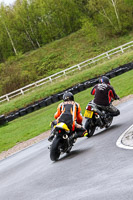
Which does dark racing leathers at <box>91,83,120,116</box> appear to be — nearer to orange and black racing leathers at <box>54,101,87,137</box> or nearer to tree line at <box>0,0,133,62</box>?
orange and black racing leathers at <box>54,101,87,137</box>

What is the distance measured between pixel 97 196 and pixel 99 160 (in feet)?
8.54

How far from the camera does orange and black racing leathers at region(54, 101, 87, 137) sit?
32.8 feet

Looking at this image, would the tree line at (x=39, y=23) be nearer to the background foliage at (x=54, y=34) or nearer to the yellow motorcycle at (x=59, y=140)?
the background foliage at (x=54, y=34)

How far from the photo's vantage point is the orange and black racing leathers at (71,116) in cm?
1000

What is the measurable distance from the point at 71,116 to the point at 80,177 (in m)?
3.27

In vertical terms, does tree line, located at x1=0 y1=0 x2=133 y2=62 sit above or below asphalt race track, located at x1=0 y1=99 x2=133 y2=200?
above

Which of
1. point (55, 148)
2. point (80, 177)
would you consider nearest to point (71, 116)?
point (55, 148)

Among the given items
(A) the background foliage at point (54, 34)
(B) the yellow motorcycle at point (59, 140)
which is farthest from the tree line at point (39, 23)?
(B) the yellow motorcycle at point (59, 140)

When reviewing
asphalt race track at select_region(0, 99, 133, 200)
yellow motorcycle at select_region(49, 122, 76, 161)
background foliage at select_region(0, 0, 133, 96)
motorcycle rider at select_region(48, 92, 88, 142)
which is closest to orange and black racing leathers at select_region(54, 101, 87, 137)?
motorcycle rider at select_region(48, 92, 88, 142)

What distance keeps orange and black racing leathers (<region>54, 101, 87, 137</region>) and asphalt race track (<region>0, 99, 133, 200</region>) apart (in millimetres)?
580

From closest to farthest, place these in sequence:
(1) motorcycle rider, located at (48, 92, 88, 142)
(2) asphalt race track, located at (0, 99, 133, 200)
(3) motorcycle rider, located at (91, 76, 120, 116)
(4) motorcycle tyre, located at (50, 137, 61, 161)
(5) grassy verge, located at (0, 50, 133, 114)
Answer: (2) asphalt race track, located at (0, 99, 133, 200) → (4) motorcycle tyre, located at (50, 137, 61, 161) → (1) motorcycle rider, located at (48, 92, 88, 142) → (3) motorcycle rider, located at (91, 76, 120, 116) → (5) grassy verge, located at (0, 50, 133, 114)

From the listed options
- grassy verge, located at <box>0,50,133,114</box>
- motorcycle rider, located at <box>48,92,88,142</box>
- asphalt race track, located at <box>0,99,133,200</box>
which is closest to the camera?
asphalt race track, located at <box>0,99,133,200</box>

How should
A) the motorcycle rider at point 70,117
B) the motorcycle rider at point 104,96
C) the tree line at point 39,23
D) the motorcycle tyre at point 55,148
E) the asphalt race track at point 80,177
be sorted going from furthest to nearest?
the tree line at point 39,23, the motorcycle rider at point 104,96, the motorcycle rider at point 70,117, the motorcycle tyre at point 55,148, the asphalt race track at point 80,177

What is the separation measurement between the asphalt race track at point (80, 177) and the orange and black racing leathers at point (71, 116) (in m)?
0.58
